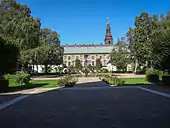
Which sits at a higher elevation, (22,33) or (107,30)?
(107,30)

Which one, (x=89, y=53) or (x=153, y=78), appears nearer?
(x=153, y=78)

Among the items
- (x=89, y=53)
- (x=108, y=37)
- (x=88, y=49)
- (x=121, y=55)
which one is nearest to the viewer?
(x=121, y=55)

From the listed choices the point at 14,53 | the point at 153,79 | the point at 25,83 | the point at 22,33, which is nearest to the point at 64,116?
the point at 14,53

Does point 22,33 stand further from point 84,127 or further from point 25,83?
point 84,127

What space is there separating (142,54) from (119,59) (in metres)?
13.7

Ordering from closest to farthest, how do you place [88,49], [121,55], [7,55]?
[7,55]
[121,55]
[88,49]

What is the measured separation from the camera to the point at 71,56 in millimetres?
127375

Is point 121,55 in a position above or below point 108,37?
below

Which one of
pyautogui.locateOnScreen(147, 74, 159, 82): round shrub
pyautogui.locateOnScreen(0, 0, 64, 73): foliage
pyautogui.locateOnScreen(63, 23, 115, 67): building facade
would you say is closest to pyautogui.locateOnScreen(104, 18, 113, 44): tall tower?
pyautogui.locateOnScreen(63, 23, 115, 67): building facade

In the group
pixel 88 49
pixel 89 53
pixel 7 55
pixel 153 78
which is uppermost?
pixel 88 49

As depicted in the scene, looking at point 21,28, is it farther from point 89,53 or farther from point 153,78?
point 89,53

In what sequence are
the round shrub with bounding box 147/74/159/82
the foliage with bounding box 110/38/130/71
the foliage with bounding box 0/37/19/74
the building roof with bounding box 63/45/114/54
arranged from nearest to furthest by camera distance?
the foliage with bounding box 0/37/19/74 < the round shrub with bounding box 147/74/159/82 < the foliage with bounding box 110/38/130/71 < the building roof with bounding box 63/45/114/54

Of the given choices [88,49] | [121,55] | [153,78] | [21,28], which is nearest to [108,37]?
[88,49]

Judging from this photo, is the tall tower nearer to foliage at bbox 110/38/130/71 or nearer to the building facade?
the building facade
